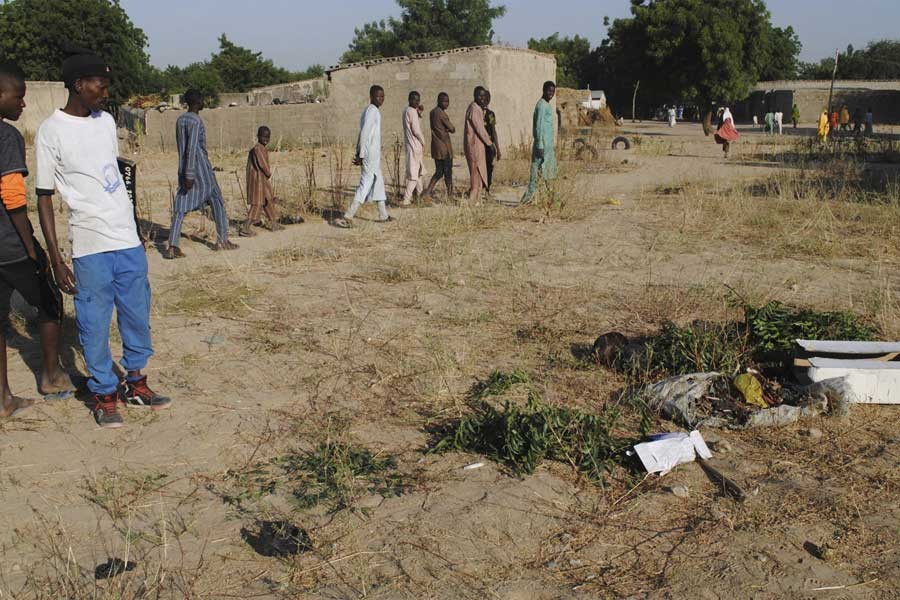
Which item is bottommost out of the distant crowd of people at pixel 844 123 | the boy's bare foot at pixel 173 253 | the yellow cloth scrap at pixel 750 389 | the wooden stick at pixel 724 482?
the wooden stick at pixel 724 482

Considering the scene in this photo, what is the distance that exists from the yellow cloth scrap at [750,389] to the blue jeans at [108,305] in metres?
3.12

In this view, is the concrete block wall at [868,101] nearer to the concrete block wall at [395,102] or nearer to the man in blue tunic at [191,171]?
the concrete block wall at [395,102]

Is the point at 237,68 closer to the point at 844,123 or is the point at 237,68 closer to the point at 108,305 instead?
the point at 844,123

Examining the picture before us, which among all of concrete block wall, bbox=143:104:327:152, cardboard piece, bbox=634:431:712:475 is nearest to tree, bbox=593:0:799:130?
concrete block wall, bbox=143:104:327:152

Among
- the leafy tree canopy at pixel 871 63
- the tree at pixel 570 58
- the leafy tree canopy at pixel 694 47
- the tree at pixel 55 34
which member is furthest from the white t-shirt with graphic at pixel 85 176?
the leafy tree canopy at pixel 871 63

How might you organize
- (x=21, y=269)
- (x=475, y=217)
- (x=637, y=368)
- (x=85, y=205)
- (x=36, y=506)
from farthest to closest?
(x=475, y=217) < (x=637, y=368) < (x=21, y=269) < (x=85, y=205) < (x=36, y=506)

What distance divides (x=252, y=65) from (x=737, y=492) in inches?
2016

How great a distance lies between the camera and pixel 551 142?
10.2m

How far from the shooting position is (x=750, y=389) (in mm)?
4102

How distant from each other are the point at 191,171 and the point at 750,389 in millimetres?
→ 5475

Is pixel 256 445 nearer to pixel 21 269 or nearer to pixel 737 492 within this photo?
pixel 21 269

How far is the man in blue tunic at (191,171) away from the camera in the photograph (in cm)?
741

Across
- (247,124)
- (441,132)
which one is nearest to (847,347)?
(441,132)

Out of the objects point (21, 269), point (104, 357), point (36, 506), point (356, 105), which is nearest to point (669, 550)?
point (36, 506)
